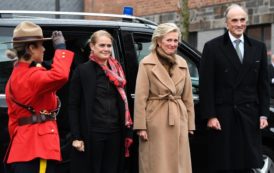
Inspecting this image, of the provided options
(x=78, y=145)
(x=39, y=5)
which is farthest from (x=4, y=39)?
(x=39, y=5)

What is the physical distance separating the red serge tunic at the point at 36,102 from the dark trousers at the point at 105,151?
0.58 metres

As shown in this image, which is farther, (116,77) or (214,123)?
(214,123)

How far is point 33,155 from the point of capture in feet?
12.6

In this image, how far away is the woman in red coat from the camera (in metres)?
3.75

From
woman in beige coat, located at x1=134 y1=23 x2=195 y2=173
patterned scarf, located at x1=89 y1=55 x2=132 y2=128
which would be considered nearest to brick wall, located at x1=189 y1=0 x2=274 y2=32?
woman in beige coat, located at x1=134 y1=23 x2=195 y2=173

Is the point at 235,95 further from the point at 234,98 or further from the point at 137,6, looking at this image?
the point at 137,6

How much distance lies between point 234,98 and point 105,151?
1.29 meters

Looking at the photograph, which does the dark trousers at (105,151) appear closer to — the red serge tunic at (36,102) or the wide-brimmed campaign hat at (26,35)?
the red serge tunic at (36,102)

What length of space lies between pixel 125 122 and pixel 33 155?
0.99 metres

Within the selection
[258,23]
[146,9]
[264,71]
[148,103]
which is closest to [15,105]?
[148,103]

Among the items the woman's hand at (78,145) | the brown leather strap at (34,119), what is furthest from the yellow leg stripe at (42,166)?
the woman's hand at (78,145)

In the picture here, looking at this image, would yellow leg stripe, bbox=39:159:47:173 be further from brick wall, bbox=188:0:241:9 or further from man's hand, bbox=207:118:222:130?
brick wall, bbox=188:0:241:9

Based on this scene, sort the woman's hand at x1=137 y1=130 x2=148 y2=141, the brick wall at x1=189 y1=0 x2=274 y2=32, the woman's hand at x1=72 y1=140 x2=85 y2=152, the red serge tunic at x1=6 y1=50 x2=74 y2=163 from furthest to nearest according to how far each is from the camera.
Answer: the brick wall at x1=189 y1=0 x2=274 y2=32 < the woman's hand at x1=137 y1=130 x2=148 y2=141 < the woman's hand at x1=72 y1=140 x2=85 y2=152 < the red serge tunic at x1=6 y1=50 x2=74 y2=163

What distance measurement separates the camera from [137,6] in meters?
19.2
